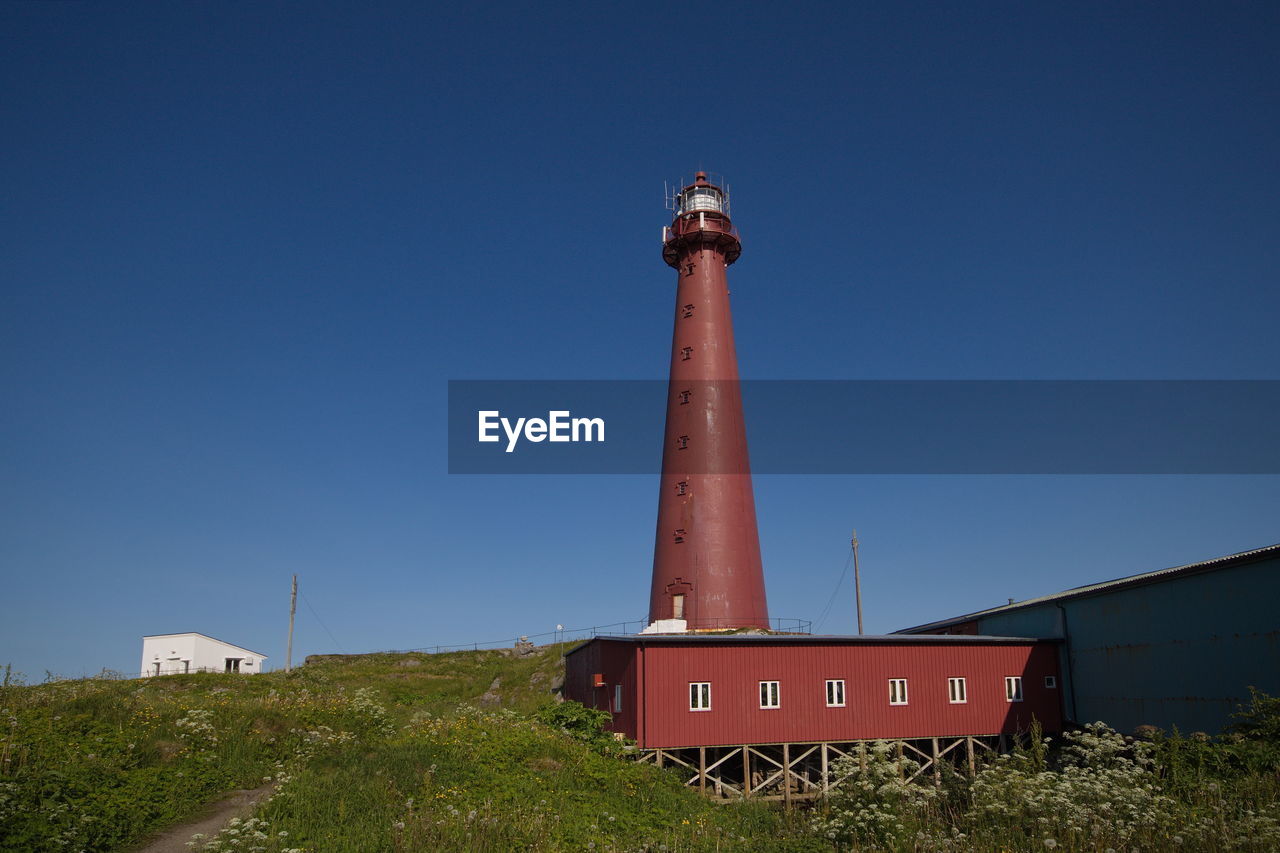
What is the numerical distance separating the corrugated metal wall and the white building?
142 ft

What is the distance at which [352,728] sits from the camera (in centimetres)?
2348

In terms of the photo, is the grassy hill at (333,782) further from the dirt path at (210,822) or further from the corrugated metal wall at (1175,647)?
the corrugated metal wall at (1175,647)

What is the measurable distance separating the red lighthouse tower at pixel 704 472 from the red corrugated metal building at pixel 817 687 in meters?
5.21

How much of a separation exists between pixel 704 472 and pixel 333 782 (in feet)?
70.3

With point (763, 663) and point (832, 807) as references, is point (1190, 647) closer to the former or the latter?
point (763, 663)

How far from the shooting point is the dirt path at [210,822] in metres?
13.6

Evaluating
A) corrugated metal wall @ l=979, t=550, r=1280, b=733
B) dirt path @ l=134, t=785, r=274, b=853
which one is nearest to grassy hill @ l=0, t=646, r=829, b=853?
dirt path @ l=134, t=785, r=274, b=853

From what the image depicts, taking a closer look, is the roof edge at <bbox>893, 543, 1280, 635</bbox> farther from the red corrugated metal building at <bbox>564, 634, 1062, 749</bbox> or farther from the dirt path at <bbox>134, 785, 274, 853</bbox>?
the dirt path at <bbox>134, 785, 274, 853</bbox>

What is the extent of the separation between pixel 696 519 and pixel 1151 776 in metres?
21.1

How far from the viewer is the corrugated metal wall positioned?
904 inches

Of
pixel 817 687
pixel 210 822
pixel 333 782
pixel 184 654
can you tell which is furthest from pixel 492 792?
pixel 184 654

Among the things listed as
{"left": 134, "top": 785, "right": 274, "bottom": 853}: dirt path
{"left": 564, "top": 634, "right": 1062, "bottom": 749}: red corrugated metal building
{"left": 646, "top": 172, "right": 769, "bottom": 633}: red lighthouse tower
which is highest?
{"left": 646, "top": 172, "right": 769, "bottom": 633}: red lighthouse tower

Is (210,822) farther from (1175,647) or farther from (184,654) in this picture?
(184,654)

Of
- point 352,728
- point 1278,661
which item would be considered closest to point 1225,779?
point 1278,661
